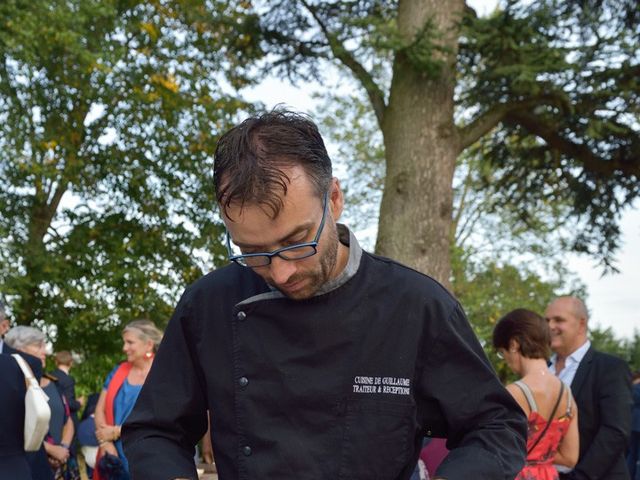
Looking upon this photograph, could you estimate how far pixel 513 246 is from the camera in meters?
30.3

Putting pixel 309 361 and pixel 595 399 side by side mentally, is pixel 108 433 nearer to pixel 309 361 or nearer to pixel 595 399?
pixel 595 399

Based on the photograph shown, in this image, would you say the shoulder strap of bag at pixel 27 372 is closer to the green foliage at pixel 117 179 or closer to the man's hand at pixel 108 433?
the man's hand at pixel 108 433

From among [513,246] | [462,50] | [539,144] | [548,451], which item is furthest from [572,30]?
[513,246]

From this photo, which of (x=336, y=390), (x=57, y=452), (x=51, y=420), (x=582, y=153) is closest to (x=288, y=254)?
(x=336, y=390)

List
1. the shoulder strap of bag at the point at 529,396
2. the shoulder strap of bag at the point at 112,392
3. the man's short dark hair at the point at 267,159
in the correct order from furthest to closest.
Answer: the shoulder strap of bag at the point at 112,392
the shoulder strap of bag at the point at 529,396
the man's short dark hair at the point at 267,159

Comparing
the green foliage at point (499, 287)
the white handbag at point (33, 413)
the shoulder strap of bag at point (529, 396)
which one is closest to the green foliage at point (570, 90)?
the shoulder strap of bag at point (529, 396)

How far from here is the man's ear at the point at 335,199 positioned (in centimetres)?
233

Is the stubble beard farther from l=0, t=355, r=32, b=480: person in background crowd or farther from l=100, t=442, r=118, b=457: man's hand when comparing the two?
l=100, t=442, r=118, b=457: man's hand

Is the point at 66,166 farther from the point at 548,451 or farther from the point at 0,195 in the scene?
the point at 548,451

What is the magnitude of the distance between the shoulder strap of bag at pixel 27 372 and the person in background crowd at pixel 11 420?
0.09 ft

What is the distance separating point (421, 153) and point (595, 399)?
5.58 meters

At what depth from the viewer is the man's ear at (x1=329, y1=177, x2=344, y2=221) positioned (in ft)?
7.64

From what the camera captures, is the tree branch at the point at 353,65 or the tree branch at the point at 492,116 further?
the tree branch at the point at 492,116

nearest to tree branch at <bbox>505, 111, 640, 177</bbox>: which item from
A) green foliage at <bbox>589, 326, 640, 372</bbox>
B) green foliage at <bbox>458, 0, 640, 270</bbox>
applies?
green foliage at <bbox>458, 0, 640, 270</bbox>
